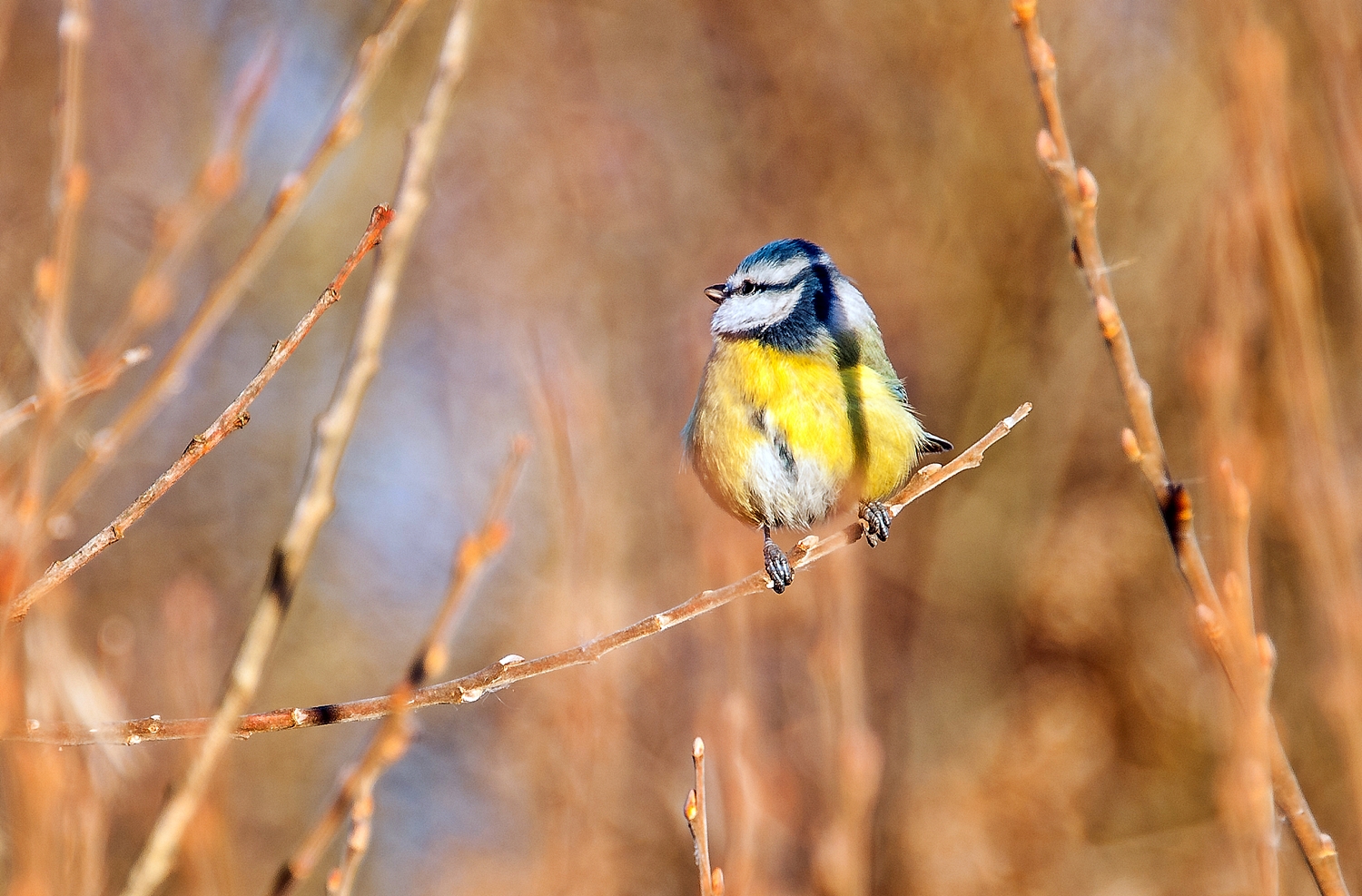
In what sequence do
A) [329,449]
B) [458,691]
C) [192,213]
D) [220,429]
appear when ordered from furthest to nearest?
[458,691] → [220,429] → [192,213] → [329,449]

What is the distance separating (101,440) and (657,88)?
8.65 m

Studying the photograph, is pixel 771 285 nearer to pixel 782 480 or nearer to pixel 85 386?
pixel 782 480

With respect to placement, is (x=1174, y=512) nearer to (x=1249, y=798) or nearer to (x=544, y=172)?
(x=1249, y=798)

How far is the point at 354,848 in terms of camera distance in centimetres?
114

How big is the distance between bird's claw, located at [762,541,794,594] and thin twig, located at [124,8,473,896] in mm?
1612

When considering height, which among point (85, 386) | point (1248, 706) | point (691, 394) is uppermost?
point (691, 394)

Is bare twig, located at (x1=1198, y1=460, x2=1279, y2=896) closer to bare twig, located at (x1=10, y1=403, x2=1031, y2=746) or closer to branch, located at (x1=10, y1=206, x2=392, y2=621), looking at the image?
bare twig, located at (x1=10, y1=403, x2=1031, y2=746)

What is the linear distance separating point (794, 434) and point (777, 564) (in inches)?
14.0

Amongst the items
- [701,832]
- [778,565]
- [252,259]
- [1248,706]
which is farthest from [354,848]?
[778,565]

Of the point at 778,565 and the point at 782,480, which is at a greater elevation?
the point at 782,480

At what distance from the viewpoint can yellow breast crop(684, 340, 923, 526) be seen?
287 centimetres

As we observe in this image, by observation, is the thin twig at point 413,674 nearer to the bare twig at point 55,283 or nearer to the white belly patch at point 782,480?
the bare twig at point 55,283

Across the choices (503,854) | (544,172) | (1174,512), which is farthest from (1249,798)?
(544,172)

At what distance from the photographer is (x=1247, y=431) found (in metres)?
1.23
